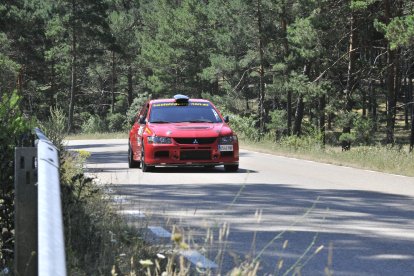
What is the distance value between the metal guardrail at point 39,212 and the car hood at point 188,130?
1203cm

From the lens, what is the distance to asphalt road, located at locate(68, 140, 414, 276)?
Answer: 6465 millimetres

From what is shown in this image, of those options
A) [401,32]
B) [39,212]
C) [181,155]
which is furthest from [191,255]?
[401,32]

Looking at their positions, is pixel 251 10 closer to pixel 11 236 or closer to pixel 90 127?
pixel 90 127

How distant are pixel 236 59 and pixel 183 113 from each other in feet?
159

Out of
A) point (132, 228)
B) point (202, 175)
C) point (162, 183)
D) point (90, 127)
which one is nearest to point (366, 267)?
point (132, 228)

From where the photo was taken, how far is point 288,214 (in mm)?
9531

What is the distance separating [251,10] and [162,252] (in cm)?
5161

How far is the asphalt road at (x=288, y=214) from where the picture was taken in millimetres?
6465

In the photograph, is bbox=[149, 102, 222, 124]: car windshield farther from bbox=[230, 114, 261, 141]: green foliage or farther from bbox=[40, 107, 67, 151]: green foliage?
bbox=[230, 114, 261, 141]: green foliage

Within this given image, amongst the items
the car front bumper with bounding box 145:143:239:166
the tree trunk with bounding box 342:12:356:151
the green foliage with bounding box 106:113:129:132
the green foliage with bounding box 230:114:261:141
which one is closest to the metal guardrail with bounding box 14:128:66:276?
the car front bumper with bounding box 145:143:239:166

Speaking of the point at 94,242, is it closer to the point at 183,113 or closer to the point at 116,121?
the point at 183,113

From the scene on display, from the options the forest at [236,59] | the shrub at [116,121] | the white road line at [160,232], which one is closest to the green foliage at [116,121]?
the shrub at [116,121]

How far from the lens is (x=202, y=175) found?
607 inches

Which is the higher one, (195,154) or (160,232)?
(160,232)
